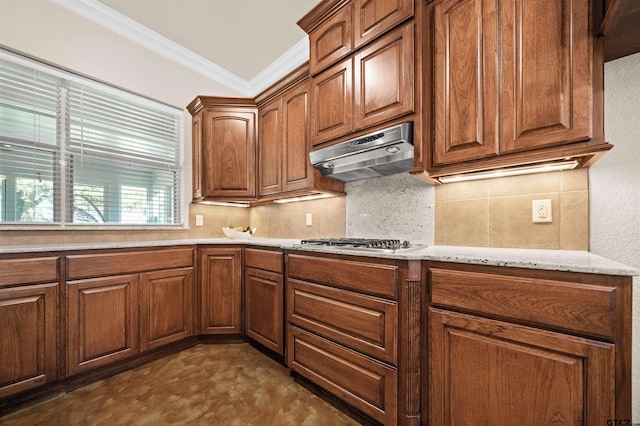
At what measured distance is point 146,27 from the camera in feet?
8.30

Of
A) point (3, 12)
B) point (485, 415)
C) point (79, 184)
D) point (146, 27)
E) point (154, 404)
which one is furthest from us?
point (146, 27)

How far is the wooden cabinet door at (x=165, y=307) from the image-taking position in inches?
81.7

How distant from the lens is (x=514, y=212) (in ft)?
4.94

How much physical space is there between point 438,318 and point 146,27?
3371 mm

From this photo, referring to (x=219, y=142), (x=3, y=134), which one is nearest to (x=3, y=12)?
(x=3, y=134)

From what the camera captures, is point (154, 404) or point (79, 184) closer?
point (154, 404)

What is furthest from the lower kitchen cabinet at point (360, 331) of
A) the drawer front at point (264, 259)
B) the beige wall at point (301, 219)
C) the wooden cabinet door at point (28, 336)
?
the wooden cabinet door at point (28, 336)

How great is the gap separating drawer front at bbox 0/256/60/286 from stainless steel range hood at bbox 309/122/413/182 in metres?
1.84

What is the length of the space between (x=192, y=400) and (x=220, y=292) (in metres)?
0.90

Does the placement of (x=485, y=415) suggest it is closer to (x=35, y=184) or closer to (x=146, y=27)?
(x=35, y=184)

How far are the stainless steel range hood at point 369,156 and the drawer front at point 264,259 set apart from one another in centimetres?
78

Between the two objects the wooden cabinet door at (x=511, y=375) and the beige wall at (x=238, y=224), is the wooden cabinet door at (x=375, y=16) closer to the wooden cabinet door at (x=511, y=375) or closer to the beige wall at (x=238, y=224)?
the beige wall at (x=238, y=224)

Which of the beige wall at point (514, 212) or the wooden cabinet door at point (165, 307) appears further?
the wooden cabinet door at point (165, 307)

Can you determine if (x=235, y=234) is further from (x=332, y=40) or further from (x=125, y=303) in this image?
(x=332, y=40)
